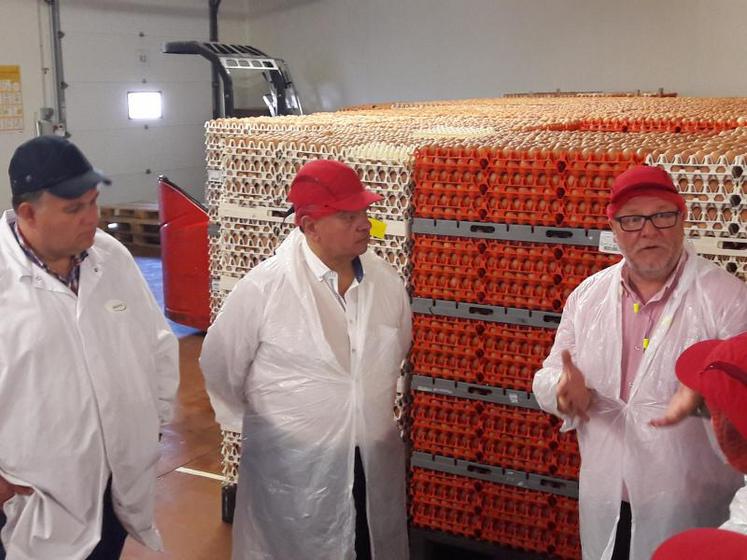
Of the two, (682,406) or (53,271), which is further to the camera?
(53,271)

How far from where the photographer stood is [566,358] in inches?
117

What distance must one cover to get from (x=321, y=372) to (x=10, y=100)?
10560 mm

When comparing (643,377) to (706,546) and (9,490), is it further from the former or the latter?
(9,490)

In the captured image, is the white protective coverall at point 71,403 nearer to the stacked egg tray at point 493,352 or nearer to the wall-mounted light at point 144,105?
the stacked egg tray at point 493,352

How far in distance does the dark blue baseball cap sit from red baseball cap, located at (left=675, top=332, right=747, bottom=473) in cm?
199

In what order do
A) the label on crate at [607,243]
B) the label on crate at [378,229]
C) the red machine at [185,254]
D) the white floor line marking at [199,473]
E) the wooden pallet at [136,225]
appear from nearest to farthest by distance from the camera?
the label on crate at [607,243] < the label on crate at [378,229] < the white floor line marking at [199,473] < the red machine at [185,254] < the wooden pallet at [136,225]

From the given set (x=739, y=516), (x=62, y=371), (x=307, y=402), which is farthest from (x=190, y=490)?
(x=739, y=516)

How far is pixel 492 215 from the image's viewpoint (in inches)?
158

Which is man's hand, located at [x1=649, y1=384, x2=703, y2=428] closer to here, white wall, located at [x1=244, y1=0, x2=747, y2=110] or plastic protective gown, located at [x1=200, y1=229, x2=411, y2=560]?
plastic protective gown, located at [x1=200, y1=229, x2=411, y2=560]

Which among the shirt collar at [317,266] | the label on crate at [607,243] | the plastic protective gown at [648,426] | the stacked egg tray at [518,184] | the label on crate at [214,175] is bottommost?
the plastic protective gown at [648,426]

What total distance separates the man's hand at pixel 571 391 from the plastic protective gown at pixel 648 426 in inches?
3.2

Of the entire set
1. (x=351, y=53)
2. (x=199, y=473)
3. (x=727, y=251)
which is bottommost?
(x=199, y=473)

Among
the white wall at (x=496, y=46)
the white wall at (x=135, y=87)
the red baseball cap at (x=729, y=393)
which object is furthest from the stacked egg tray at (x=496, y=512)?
the white wall at (x=496, y=46)

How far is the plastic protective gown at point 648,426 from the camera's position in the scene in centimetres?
288
